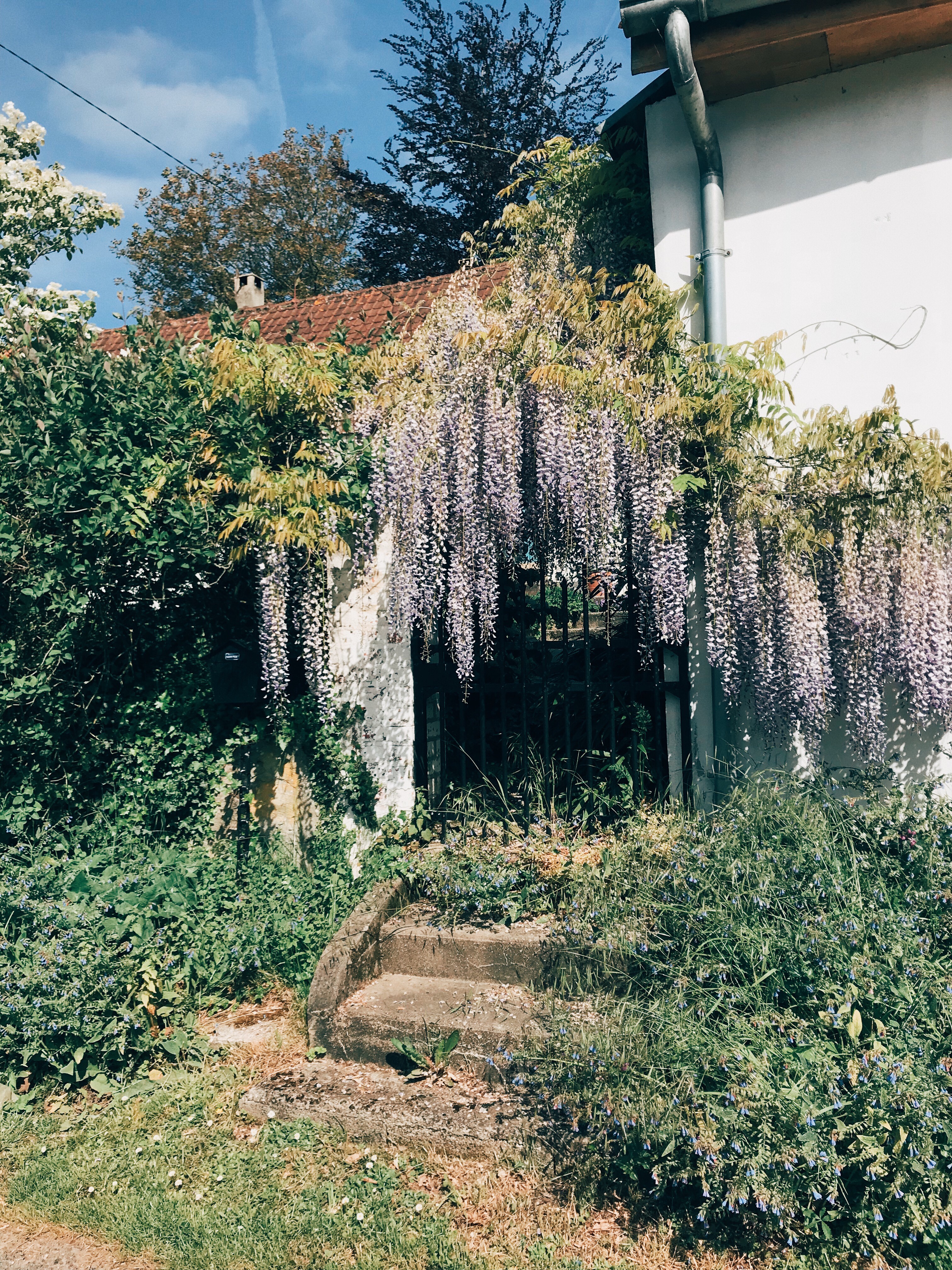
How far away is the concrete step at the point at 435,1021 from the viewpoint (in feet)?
11.9

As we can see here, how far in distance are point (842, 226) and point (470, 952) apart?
4.39 metres

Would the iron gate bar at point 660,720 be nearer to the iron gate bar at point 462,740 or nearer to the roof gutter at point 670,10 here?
the iron gate bar at point 462,740

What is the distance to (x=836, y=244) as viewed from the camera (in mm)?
4578

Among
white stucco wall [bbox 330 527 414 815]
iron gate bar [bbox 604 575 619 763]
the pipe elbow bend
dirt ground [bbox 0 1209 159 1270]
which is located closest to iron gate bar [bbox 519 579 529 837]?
iron gate bar [bbox 604 575 619 763]

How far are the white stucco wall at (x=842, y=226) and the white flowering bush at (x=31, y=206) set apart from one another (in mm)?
7770

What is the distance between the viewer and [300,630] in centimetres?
500

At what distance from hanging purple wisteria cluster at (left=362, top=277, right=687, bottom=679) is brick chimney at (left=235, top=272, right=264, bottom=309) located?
8693mm

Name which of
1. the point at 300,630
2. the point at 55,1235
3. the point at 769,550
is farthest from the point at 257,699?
the point at 769,550

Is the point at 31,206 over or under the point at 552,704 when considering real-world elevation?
over

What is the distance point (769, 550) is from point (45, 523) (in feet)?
12.9

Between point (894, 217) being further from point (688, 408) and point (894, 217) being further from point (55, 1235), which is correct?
point (55, 1235)

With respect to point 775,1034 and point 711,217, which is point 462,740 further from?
point 711,217

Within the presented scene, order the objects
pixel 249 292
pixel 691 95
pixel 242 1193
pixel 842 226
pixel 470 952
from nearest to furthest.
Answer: pixel 242 1193, pixel 470 952, pixel 691 95, pixel 842 226, pixel 249 292

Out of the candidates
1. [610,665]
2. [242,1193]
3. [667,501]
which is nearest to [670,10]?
[667,501]
